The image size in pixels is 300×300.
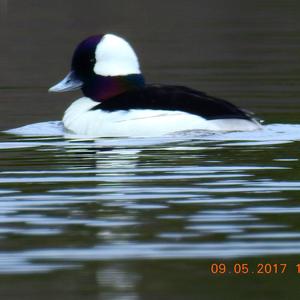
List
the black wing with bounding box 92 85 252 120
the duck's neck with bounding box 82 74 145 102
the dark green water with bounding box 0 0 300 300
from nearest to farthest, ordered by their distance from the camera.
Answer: the dark green water with bounding box 0 0 300 300, the black wing with bounding box 92 85 252 120, the duck's neck with bounding box 82 74 145 102

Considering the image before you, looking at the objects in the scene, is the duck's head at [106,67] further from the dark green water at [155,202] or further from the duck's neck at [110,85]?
the dark green water at [155,202]

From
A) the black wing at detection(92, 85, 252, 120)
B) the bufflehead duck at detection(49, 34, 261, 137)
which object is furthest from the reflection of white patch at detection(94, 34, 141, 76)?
the black wing at detection(92, 85, 252, 120)

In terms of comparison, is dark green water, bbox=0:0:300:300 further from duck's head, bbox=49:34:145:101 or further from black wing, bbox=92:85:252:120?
duck's head, bbox=49:34:145:101

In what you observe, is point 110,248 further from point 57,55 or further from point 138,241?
point 57,55

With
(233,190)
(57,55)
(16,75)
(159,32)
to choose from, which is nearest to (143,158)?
(233,190)
